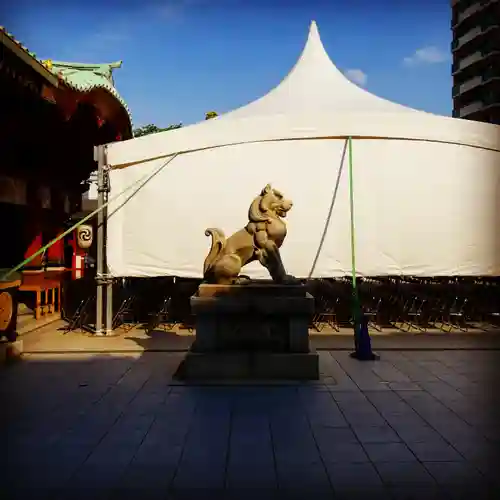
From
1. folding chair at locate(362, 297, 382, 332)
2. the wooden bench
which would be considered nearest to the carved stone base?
folding chair at locate(362, 297, 382, 332)

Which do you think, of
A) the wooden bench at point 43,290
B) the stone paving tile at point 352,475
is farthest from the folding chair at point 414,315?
the wooden bench at point 43,290

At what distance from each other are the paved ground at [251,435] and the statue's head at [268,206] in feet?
6.78

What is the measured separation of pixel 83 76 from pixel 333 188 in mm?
4622

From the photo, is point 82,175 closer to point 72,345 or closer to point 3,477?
point 72,345

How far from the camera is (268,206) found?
22.0 ft

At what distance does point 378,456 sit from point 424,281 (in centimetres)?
795

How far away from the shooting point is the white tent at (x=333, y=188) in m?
8.73

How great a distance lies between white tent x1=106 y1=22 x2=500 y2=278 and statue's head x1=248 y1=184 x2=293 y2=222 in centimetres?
211

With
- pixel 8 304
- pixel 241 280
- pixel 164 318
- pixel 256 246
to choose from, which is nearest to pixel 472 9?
pixel 256 246

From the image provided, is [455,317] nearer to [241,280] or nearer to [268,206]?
[241,280]

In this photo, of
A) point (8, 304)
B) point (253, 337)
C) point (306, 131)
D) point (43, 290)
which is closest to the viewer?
point (253, 337)

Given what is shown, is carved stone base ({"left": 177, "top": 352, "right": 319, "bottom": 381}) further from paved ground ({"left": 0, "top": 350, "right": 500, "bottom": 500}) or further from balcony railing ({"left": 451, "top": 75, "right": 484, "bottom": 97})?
balcony railing ({"left": 451, "top": 75, "right": 484, "bottom": 97})

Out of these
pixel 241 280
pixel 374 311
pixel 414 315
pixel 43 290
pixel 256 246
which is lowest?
pixel 414 315

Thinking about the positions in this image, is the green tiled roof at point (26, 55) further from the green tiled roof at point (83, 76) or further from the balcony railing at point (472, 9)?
the balcony railing at point (472, 9)
